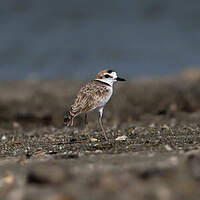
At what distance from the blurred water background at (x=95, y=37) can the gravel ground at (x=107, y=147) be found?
383cm

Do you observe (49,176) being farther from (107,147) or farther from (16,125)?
(16,125)

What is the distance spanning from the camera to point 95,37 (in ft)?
65.2

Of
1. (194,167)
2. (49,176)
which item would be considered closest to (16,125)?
(49,176)

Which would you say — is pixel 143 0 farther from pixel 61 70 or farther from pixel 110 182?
pixel 110 182

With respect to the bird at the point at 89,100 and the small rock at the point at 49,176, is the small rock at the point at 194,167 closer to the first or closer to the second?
the small rock at the point at 49,176

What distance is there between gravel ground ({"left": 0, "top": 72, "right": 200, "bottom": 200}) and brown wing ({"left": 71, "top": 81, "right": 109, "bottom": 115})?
1.47 ft

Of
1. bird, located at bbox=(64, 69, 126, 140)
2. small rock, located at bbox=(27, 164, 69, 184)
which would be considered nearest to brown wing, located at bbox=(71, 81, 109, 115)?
bird, located at bbox=(64, 69, 126, 140)

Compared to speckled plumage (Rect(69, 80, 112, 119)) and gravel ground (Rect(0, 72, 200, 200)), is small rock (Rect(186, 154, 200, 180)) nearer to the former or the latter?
gravel ground (Rect(0, 72, 200, 200))

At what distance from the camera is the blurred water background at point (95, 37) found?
56.7 ft

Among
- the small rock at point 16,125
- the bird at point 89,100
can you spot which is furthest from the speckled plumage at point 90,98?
the small rock at point 16,125

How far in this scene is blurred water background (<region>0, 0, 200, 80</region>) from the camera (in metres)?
17.3

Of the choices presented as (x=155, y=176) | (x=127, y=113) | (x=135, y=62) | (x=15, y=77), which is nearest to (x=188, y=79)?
(x=127, y=113)

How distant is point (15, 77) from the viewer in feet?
52.9

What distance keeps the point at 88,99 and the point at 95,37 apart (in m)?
13.1
